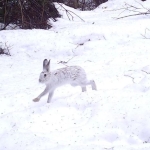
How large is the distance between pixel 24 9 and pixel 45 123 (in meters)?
8.59

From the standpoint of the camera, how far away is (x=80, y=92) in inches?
284

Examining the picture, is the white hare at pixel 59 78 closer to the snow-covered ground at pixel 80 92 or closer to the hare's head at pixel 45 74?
the hare's head at pixel 45 74

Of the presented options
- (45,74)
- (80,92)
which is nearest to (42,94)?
(45,74)

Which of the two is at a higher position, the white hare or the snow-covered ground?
the white hare

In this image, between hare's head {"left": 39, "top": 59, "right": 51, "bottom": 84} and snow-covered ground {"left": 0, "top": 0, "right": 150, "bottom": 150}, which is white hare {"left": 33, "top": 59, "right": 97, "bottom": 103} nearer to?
hare's head {"left": 39, "top": 59, "right": 51, "bottom": 84}

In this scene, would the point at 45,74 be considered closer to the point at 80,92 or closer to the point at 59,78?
the point at 59,78

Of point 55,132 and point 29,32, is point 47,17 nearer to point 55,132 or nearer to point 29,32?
point 29,32

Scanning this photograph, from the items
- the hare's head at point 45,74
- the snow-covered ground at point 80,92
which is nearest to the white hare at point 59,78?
the hare's head at point 45,74

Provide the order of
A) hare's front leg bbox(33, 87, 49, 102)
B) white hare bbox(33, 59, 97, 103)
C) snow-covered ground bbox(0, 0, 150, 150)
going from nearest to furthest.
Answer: snow-covered ground bbox(0, 0, 150, 150) → white hare bbox(33, 59, 97, 103) → hare's front leg bbox(33, 87, 49, 102)

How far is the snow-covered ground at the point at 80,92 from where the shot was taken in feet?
17.3

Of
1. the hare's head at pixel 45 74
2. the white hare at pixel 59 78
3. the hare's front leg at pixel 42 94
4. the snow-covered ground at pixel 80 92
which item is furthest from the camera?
the hare's front leg at pixel 42 94

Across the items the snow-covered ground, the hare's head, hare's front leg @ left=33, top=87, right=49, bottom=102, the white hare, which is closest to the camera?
the snow-covered ground

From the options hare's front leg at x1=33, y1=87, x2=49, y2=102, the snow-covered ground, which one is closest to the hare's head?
hare's front leg at x1=33, y1=87, x2=49, y2=102

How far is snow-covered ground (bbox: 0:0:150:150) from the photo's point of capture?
527 centimetres
